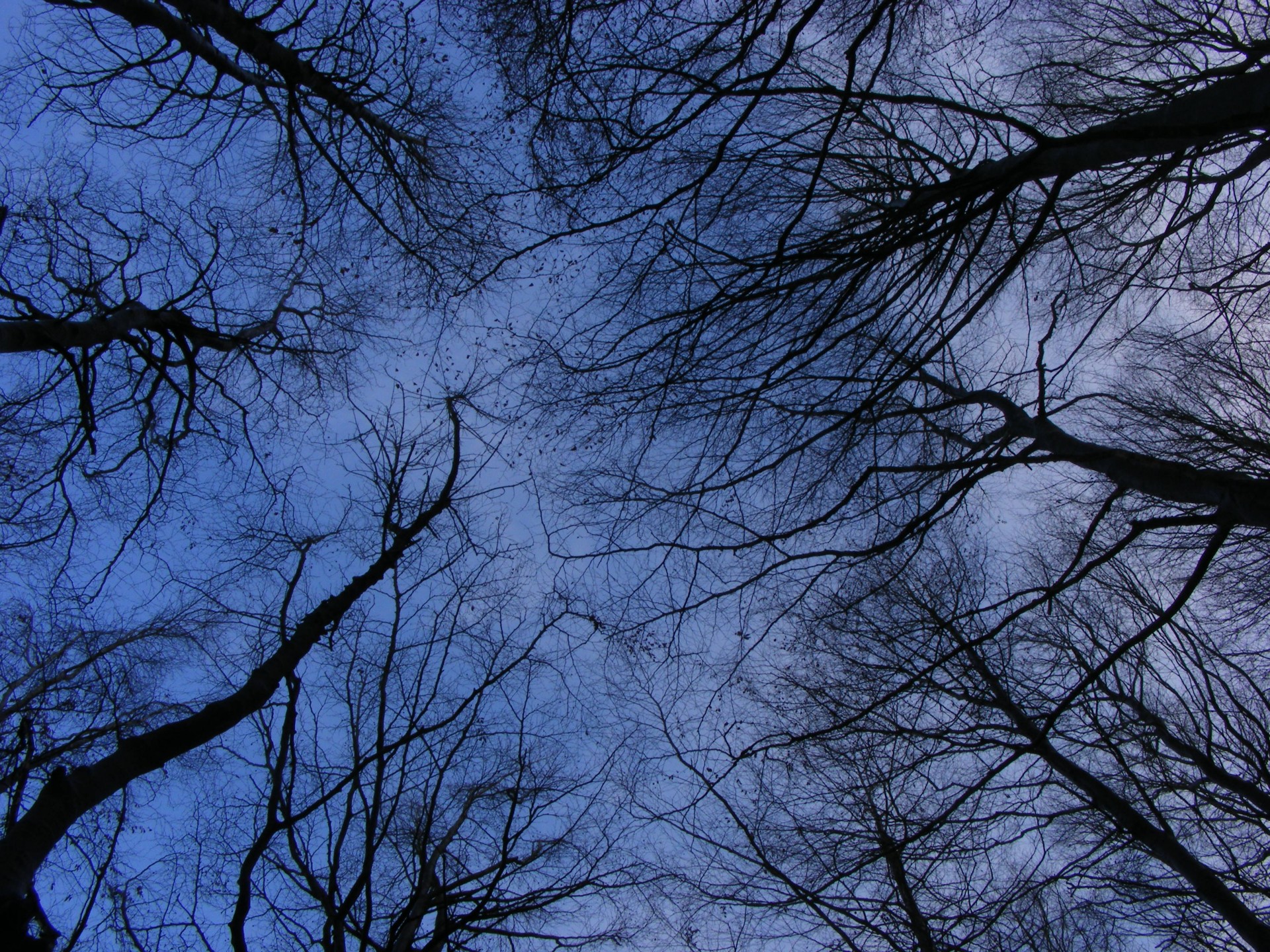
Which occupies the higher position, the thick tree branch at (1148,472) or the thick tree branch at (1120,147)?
the thick tree branch at (1120,147)

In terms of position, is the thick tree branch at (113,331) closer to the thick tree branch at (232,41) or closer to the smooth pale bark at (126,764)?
the thick tree branch at (232,41)

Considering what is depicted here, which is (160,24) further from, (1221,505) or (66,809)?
(1221,505)

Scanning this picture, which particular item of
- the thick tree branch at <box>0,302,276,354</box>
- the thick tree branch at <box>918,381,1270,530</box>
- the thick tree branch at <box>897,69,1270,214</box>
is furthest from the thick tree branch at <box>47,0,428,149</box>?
the thick tree branch at <box>918,381,1270,530</box>

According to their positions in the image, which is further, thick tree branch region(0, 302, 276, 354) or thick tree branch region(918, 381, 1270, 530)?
thick tree branch region(0, 302, 276, 354)

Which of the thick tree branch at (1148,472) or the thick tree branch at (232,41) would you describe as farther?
the thick tree branch at (232,41)

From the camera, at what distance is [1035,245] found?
4457mm

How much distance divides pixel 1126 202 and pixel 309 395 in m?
6.86

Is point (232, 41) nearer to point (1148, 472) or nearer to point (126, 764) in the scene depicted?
point (126, 764)

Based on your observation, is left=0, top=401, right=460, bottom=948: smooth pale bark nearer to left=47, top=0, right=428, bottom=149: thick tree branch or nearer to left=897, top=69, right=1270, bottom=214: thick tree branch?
left=47, top=0, right=428, bottom=149: thick tree branch

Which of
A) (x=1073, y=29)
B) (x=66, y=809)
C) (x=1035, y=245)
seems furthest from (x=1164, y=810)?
(x=66, y=809)

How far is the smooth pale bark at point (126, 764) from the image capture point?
8.45 ft

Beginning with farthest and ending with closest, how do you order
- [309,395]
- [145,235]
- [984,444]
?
[309,395] < [145,235] < [984,444]

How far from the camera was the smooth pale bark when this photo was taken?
257cm

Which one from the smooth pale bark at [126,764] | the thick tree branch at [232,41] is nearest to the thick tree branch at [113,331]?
the thick tree branch at [232,41]
